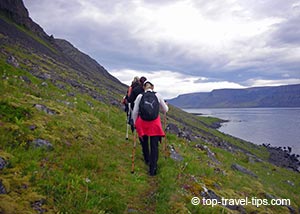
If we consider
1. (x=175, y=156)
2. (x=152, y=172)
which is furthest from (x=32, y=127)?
(x=175, y=156)

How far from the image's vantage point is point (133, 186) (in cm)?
866

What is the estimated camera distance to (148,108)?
9641mm

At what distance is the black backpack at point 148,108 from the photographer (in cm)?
965

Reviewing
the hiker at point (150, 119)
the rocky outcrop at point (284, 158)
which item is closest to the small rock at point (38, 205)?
the hiker at point (150, 119)

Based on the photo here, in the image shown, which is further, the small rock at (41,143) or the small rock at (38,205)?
the small rock at (41,143)

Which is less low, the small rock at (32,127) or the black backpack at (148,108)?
the black backpack at (148,108)

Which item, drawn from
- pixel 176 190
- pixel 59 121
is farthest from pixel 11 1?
pixel 176 190

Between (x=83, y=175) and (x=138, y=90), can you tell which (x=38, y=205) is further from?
(x=138, y=90)

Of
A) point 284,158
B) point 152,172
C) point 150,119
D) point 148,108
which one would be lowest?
point 284,158

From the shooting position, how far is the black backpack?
965 centimetres

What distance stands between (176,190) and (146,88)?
13.2 feet

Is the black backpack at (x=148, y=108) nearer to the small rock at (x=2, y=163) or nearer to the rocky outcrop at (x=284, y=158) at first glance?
the small rock at (x=2, y=163)

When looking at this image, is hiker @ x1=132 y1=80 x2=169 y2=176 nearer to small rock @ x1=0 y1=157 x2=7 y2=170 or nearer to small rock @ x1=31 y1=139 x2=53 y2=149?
small rock @ x1=31 y1=139 x2=53 y2=149

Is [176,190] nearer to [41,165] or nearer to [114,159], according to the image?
[114,159]
